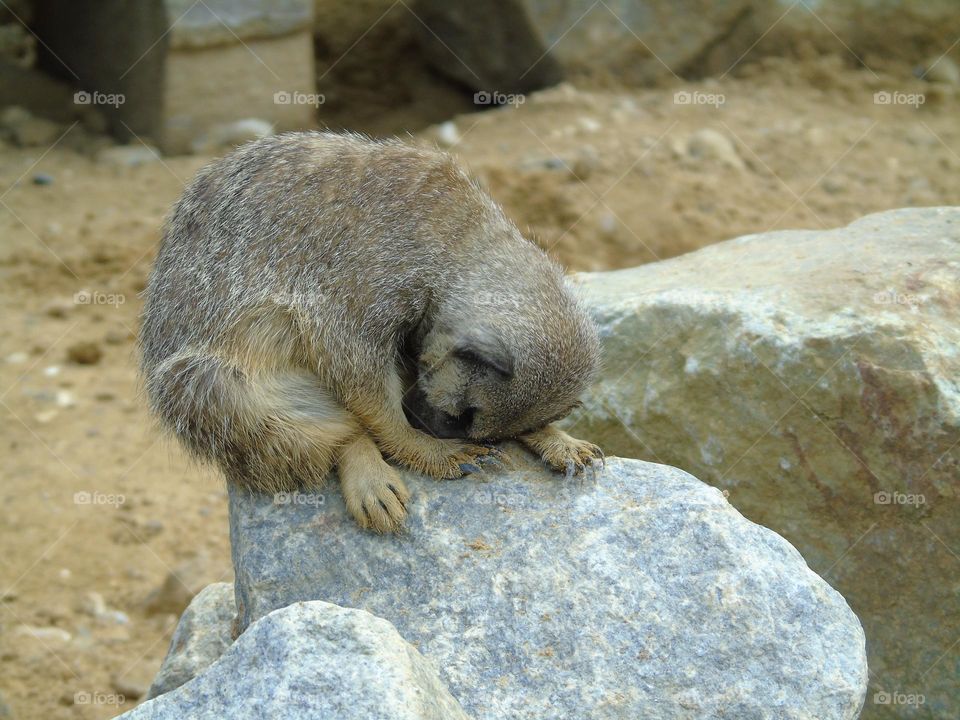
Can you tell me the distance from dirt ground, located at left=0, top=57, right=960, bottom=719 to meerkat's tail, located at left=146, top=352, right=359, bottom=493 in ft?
4.59

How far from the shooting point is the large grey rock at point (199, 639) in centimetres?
375

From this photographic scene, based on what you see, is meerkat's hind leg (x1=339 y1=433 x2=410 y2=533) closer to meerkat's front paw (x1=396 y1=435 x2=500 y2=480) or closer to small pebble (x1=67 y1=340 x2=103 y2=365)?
meerkat's front paw (x1=396 y1=435 x2=500 y2=480)

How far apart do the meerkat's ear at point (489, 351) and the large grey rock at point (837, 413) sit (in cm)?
94

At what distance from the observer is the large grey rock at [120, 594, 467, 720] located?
2.41m

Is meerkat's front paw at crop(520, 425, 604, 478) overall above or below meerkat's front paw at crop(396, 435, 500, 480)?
above

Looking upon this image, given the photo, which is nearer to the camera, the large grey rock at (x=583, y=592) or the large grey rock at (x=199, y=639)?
the large grey rock at (x=583, y=592)

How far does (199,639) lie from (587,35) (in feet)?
22.6

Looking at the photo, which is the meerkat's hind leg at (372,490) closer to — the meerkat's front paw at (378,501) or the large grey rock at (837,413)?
the meerkat's front paw at (378,501)

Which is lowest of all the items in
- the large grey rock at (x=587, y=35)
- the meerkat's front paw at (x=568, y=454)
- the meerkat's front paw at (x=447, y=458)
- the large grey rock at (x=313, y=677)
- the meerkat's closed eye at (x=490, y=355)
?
the large grey rock at (x=587, y=35)

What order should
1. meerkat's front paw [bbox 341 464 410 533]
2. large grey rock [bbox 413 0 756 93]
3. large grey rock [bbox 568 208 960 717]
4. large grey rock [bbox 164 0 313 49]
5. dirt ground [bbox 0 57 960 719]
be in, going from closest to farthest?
meerkat's front paw [bbox 341 464 410 533] < large grey rock [bbox 568 208 960 717] < dirt ground [bbox 0 57 960 719] < large grey rock [bbox 164 0 313 49] < large grey rock [bbox 413 0 756 93]

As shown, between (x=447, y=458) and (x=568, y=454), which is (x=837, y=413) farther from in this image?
(x=447, y=458)

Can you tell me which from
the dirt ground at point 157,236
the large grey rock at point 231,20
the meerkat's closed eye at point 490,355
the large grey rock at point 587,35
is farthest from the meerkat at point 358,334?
the large grey rock at point 587,35

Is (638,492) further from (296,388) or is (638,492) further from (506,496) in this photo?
(296,388)

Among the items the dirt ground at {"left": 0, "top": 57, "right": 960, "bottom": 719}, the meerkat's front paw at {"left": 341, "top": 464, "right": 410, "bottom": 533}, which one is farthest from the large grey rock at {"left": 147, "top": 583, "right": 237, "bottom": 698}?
the dirt ground at {"left": 0, "top": 57, "right": 960, "bottom": 719}
